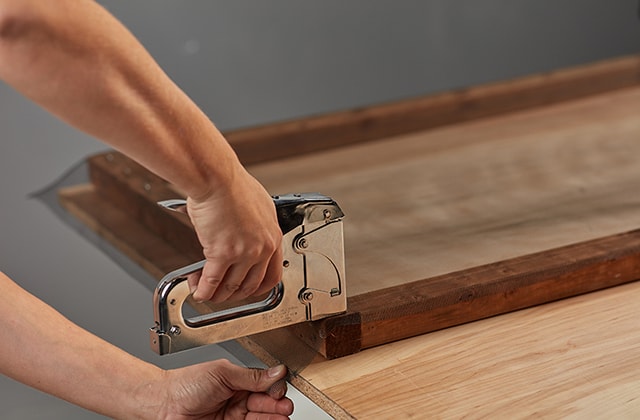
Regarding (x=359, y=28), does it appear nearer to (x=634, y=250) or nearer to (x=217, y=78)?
(x=217, y=78)

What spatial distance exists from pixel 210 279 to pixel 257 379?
226 millimetres

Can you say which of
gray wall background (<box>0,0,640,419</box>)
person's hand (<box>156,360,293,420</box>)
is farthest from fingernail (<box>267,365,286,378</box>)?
gray wall background (<box>0,0,640,419</box>)

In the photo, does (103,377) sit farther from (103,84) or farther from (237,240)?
(103,84)

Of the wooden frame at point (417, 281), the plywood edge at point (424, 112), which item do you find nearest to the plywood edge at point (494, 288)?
the wooden frame at point (417, 281)

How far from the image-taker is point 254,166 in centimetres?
233

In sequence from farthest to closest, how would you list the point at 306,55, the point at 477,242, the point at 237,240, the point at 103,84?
the point at 306,55
the point at 477,242
the point at 237,240
the point at 103,84

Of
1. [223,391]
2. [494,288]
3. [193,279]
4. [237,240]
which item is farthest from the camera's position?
[494,288]

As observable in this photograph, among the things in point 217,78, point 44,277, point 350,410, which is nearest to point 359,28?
point 217,78

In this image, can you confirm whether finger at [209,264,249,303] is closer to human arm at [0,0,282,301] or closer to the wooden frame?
human arm at [0,0,282,301]

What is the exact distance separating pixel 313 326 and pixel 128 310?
1.51 feet

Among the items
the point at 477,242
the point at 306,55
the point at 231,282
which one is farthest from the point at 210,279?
the point at 306,55

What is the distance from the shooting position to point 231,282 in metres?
1.21

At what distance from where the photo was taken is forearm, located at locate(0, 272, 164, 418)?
1417mm

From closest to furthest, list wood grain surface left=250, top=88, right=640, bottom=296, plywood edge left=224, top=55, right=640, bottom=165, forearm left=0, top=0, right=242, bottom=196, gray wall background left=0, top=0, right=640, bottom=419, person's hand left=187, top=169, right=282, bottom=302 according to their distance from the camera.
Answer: forearm left=0, top=0, right=242, bottom=196 < person's hand left=187, top=169, right=282, bottom=302 < wood grain surface left=250, top=88, right=640, bottom=296 < plywood edge left=224, top=55, right=640, bottom=165 < gray wall background left=0, top=0, right=640, bottom=419
